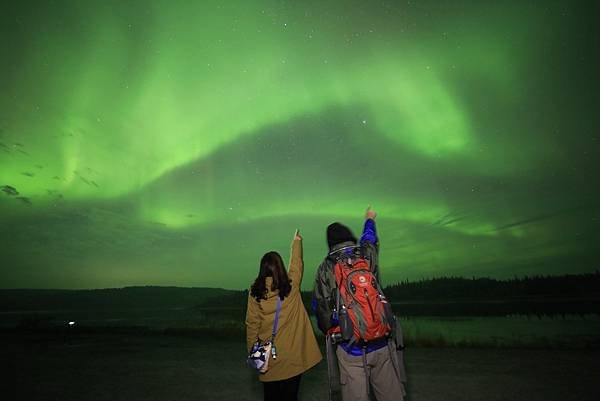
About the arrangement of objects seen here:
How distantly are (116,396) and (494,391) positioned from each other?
6.55 m

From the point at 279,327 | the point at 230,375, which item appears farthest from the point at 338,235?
the point at 230,375

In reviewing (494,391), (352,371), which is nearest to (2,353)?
(352,371)

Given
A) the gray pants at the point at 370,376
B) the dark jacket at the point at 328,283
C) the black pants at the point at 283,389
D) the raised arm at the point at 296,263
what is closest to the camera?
the gray pants at the point at 370,376

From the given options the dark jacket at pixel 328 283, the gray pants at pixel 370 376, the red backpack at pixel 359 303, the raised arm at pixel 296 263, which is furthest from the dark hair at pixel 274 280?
the gray pants at pixel 370 376

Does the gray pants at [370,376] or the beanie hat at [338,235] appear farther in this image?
the beanie hat at [338,235]

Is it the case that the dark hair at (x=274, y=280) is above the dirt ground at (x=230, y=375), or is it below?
above

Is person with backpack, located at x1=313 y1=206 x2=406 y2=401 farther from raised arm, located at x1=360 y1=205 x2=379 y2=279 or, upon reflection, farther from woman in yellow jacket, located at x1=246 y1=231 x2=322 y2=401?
woman in yellow jacket, located at x1=246 y1=231 x2=322 y2=401

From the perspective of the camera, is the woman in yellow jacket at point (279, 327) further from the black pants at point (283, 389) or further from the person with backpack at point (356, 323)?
the person with backpack at point (356, 323)

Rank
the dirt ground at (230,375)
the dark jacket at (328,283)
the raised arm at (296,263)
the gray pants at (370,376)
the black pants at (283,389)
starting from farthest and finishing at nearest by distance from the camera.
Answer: the dirt ground at (230,375)
the raised arm at (296,263)
the black pants at (283,389)
the dark jacket at (328,283)
the gray pants at (370,376)

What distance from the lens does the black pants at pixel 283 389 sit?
321cm

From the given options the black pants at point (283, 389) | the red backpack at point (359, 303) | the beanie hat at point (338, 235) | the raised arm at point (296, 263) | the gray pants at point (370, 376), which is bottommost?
the black pants at point (283, 389)

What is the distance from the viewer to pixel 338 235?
10.8 ft

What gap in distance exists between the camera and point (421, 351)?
9984mm

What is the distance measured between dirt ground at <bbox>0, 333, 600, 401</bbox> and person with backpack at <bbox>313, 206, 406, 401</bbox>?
10.5 ft
